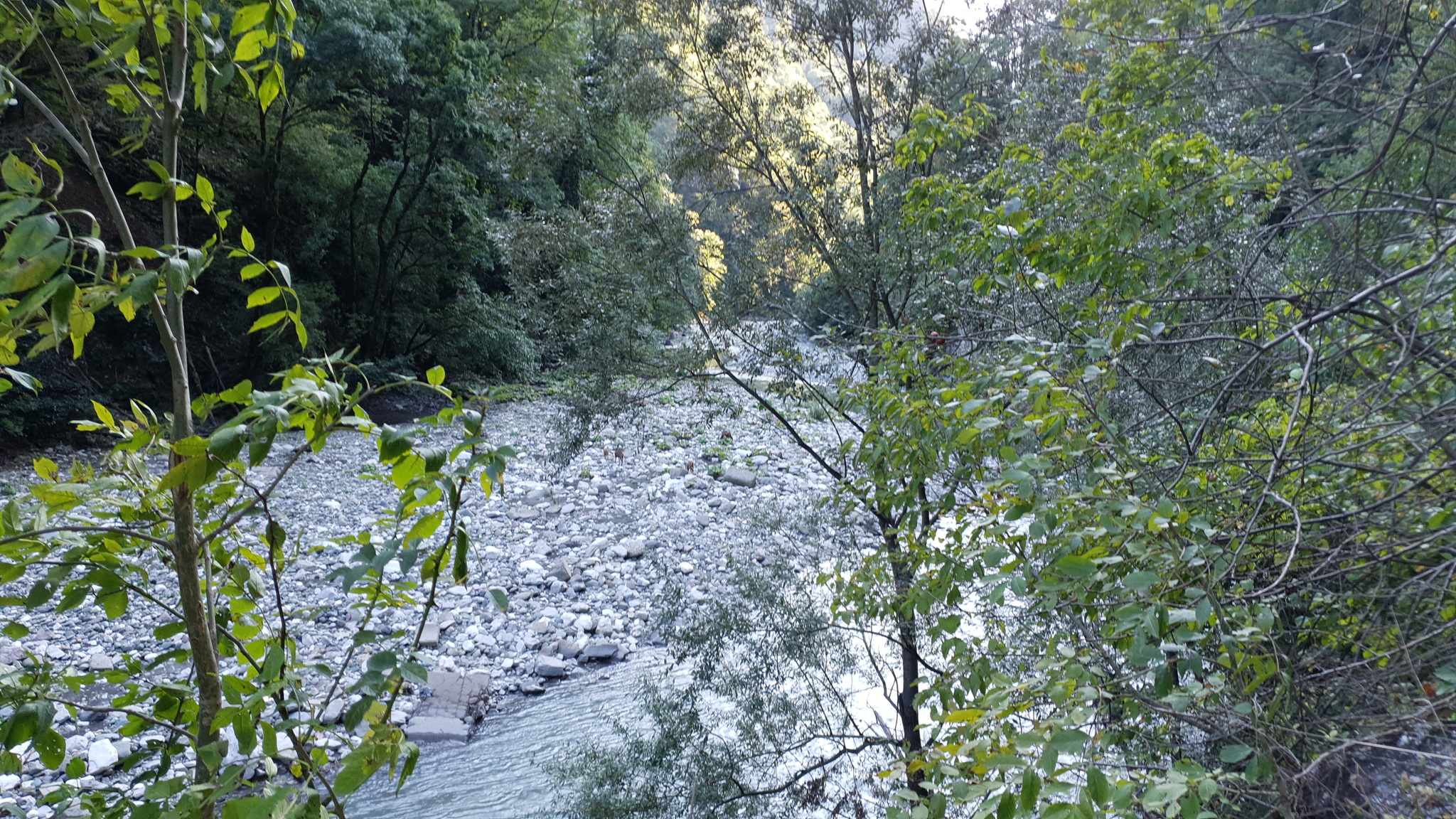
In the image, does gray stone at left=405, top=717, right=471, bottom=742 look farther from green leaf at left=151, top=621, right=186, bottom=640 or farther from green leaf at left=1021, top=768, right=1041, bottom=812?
green leaf at left=1021, top=768, right=1041, bottom=812

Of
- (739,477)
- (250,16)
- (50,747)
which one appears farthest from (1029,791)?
(739,477)

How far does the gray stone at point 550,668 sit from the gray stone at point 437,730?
862 mm

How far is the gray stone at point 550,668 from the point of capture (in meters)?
6.48

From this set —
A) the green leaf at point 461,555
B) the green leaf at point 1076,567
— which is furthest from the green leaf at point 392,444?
the green leaf at point 1076,567

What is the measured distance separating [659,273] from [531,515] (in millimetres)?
4740

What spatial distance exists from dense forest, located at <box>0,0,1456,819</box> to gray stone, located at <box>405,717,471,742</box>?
363 mm

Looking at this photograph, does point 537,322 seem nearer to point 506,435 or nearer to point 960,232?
point 960,232

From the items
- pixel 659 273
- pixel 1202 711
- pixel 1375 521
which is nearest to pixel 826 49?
pixel 659 273

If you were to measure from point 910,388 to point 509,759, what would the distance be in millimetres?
3782

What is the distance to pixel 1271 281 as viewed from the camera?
322cm

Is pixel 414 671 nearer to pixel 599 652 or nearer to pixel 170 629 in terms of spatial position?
pixel 170 629

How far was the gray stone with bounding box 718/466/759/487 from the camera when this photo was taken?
10.1 metres

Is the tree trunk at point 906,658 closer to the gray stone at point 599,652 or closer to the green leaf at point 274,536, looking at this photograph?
the gray stone at point 599,652

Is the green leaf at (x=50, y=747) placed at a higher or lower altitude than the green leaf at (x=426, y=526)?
lower
